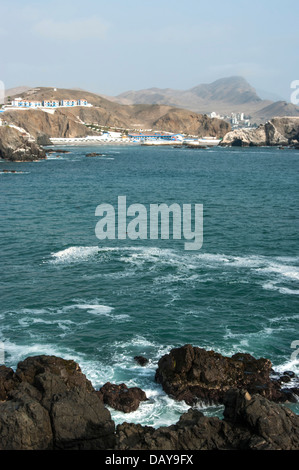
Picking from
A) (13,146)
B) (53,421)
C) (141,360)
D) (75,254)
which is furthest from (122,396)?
(13,146)

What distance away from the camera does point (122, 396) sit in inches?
766

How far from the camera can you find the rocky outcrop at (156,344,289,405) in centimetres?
1984

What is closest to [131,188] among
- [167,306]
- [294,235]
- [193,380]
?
[294,235]

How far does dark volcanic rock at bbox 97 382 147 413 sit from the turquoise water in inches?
13.3

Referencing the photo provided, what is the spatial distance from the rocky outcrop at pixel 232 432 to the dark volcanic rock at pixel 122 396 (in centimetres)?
379

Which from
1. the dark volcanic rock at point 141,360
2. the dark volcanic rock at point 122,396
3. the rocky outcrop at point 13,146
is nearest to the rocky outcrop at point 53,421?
the dark volcanic rock at point 122,396

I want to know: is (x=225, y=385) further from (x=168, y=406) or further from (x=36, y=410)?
(x=36, y=410)

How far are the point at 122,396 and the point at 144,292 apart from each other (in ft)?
36.2

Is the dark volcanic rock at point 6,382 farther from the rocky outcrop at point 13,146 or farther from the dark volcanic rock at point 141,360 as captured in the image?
the rocky outcrop at point 13,146

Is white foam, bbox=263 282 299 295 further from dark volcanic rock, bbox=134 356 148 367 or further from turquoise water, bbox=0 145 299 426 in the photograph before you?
dark volcanic rock, bbox=134 356 148 367

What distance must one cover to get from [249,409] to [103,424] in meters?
4.33

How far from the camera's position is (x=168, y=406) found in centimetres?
1942

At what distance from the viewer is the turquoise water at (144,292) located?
76.9ft
